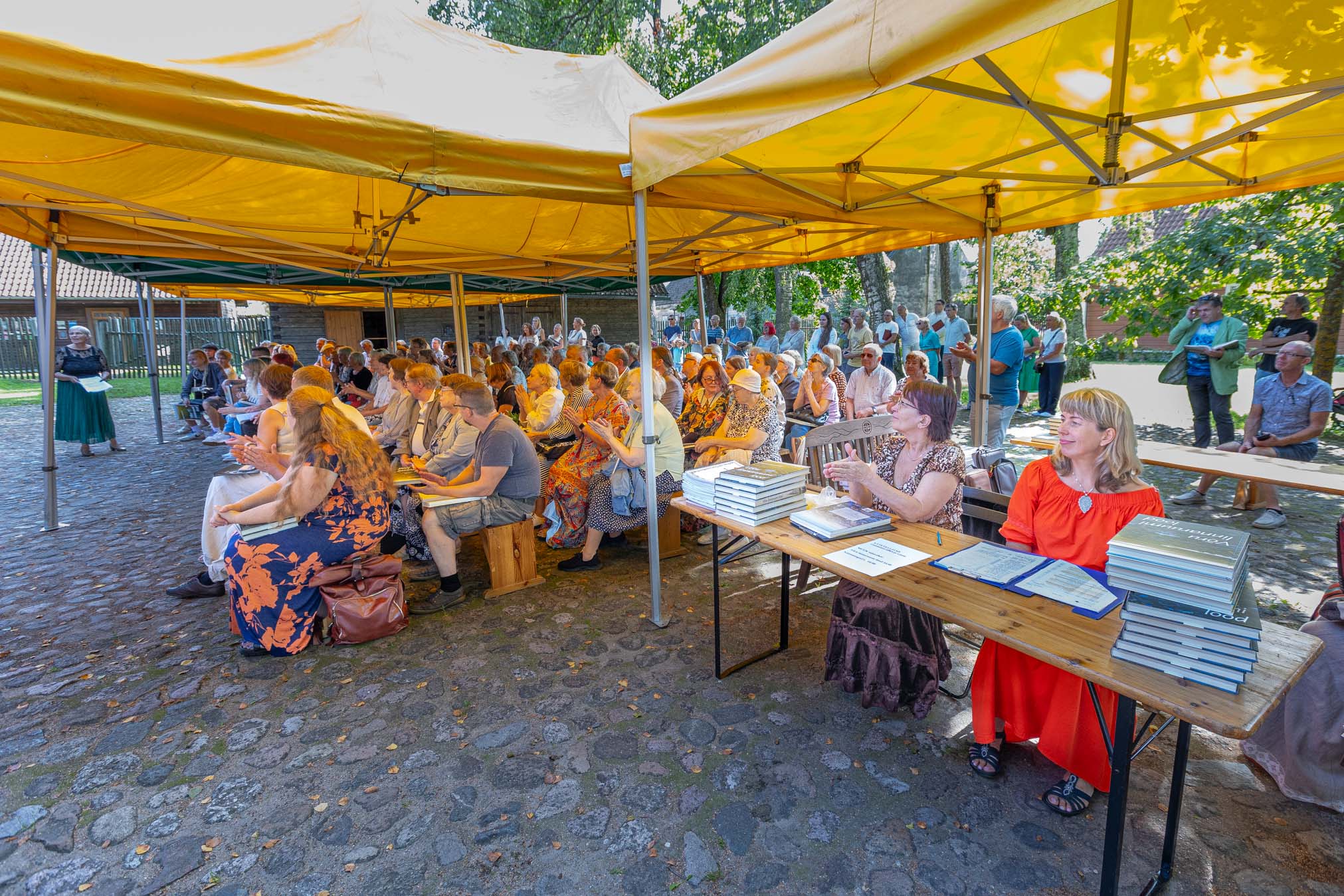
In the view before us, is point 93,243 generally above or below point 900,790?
above

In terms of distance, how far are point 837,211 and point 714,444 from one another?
1949 millimetres

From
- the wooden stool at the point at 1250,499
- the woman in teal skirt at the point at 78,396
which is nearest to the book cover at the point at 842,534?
the wooden stool at the point at 1250,499

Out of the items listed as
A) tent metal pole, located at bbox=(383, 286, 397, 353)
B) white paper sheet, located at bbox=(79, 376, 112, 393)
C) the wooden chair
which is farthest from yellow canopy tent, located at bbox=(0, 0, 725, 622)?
white paper sheet, located at bbox=(79, 376, 112, 393)

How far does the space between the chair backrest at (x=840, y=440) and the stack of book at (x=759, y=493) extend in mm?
1107

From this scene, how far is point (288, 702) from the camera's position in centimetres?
317

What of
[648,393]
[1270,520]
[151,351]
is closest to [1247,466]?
[1270,520]

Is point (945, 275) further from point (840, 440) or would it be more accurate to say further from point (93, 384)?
point (93, 384)

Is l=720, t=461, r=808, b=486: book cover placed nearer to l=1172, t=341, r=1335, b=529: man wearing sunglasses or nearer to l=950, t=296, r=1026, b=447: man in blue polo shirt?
l=950, t=296, r=1026, b=447: man in blue polo shirt

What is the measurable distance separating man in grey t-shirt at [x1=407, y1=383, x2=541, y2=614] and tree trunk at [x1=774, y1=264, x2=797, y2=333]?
64.5 feet

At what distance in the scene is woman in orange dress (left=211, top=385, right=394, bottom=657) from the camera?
3514mm

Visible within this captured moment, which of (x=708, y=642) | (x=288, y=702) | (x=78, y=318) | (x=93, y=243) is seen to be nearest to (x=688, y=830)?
(x=708, y=642)

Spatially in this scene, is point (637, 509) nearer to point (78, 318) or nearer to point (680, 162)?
point (680, 162)

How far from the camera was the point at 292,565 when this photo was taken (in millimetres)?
3564

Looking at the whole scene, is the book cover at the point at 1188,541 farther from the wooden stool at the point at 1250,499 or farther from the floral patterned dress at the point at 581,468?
the wooden stool at the point at 1250,499
